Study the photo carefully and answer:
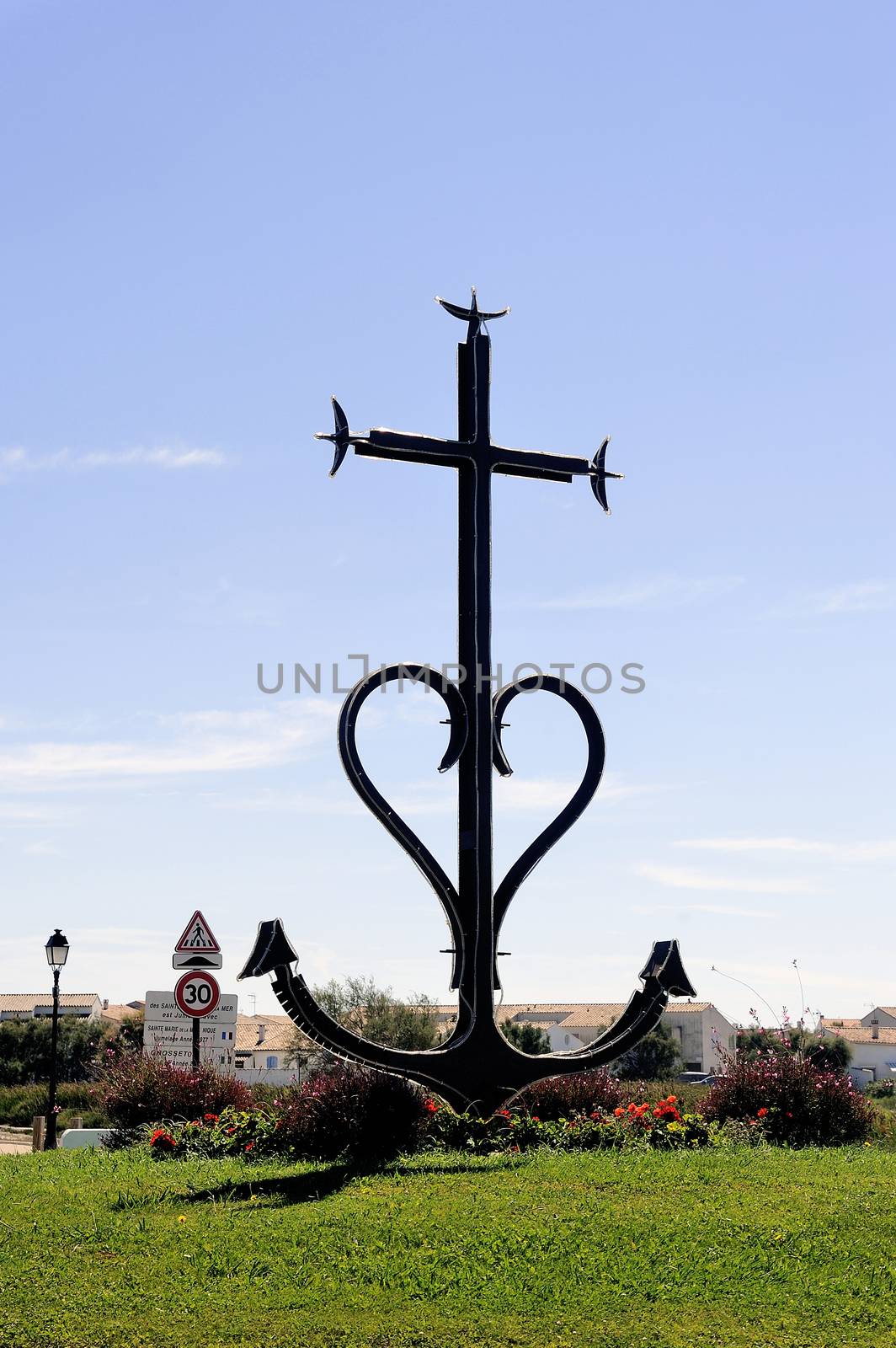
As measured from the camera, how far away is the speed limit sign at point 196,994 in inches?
590

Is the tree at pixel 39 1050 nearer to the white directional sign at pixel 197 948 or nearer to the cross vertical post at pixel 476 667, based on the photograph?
the white directional sign at pixel 197 948

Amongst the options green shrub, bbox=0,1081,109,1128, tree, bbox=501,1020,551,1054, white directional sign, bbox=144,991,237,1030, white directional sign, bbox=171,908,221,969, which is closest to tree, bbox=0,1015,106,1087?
tree, bbox=501,1020,551,1054

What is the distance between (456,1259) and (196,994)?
7480 millimetres

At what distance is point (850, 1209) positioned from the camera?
9.54 metres

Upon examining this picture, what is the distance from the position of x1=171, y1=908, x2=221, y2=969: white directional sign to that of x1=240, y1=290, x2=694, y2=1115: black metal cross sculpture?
122 inches

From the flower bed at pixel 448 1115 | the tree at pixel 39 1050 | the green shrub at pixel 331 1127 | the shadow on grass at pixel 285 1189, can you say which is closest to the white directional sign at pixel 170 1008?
the flower bed at pixel 448 1115

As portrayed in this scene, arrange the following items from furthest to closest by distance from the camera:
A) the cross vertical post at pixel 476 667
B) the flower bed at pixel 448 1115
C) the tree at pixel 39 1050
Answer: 1. the tree at pixel 39 1050
2. the cross vertical post at pixel 476 667
3. the flower bed at pixel 448 1115

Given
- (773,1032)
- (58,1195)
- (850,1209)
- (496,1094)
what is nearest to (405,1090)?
(496,1094)

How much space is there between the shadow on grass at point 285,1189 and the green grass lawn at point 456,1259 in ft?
0.08

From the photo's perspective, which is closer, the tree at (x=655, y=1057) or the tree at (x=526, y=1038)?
the tree at (x=526, y=1038)

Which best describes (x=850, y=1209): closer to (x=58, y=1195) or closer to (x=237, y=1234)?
(x=237, y=1234)

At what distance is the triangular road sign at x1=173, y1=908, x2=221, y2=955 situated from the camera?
15.2 metres

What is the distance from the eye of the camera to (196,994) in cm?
1507

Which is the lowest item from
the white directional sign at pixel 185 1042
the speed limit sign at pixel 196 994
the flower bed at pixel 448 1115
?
the flower bed at pixel 448 1115
